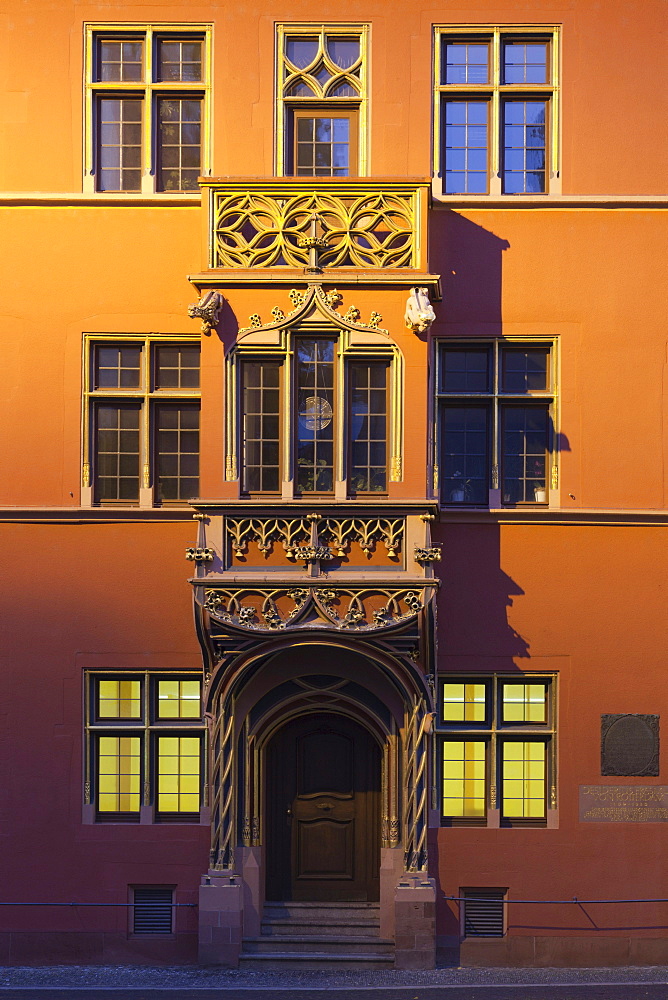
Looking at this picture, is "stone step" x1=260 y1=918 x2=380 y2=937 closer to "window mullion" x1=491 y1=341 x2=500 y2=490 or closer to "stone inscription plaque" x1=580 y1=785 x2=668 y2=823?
"stone inscription plaque" x1=580 y1=785 x2=668 y2=823

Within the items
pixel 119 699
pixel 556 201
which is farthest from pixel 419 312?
pixel 119 699

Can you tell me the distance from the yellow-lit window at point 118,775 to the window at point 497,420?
15.1 feet

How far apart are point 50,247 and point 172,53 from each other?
2706 millimetres

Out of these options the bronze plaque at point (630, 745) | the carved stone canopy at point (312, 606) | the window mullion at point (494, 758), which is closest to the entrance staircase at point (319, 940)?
the window mullion at point (494, 758)

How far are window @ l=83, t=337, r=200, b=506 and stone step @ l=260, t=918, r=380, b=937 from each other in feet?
16.1

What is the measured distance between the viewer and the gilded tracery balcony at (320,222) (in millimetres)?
13852

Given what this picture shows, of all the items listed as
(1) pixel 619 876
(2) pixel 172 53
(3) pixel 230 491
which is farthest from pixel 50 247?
(1) pixel 619 876

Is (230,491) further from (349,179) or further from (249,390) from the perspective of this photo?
(349,179)

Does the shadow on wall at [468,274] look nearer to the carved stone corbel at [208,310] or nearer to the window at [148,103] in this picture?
the carved stone corbel at [208,310]

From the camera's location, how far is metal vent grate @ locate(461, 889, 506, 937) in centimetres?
1410

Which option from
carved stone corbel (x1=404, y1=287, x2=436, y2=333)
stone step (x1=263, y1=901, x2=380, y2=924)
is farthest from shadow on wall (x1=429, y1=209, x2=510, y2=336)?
stone step (x1=263, y1=901, x2=380, y2=924)

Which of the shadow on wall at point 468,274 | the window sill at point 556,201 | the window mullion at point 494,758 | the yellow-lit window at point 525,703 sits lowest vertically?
the window mullion at point 494,758

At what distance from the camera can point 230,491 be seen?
541 inches

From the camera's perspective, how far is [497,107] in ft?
48.2
